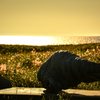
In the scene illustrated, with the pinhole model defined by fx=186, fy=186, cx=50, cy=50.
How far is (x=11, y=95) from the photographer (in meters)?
4.52

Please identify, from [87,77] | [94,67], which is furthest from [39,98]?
[94,67]

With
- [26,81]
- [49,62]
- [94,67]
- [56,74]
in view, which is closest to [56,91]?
[56,74]

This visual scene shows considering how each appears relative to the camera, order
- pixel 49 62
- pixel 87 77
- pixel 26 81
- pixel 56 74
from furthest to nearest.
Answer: pixel 26 81
pixel 49 62
pixel 56 74
pixel 87 77

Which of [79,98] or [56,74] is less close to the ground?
[56,74]

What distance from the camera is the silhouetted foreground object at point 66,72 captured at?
12.8ft

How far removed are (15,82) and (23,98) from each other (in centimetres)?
257

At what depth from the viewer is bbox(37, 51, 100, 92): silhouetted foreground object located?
391 cm

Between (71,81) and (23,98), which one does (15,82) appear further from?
(71,81)

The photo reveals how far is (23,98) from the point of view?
4.53 metres

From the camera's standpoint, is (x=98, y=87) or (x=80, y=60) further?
(x=98, y=87)

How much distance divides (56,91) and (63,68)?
64cm

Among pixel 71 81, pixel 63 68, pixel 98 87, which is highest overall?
pixel 63 68

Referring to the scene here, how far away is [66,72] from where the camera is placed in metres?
4.44

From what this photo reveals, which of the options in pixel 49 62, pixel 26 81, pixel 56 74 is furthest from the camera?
pixel 26 81
